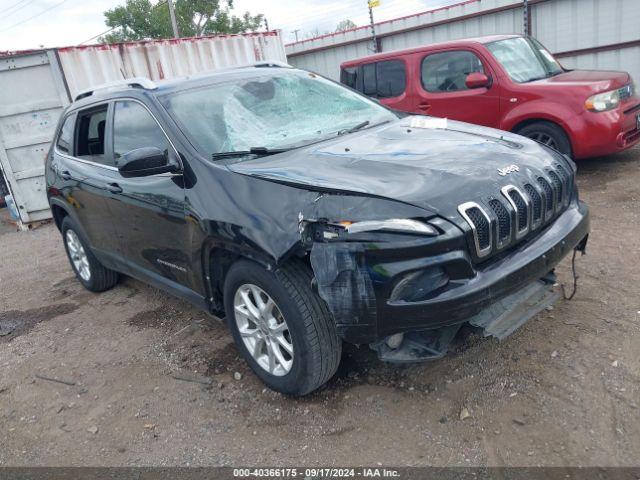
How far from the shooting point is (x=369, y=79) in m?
7.85

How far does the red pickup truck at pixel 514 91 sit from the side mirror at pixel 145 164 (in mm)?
4663

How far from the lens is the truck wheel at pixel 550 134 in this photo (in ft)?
20.5

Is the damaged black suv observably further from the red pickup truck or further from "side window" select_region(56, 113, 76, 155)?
the red pickup truck

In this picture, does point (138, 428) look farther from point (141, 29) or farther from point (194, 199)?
point (141, 29)

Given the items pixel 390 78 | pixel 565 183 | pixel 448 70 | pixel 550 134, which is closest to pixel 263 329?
pixel 565 183

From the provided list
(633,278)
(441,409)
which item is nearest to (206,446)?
(441,409)

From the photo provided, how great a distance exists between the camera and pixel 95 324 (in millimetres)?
4477

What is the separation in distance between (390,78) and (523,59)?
1743mm

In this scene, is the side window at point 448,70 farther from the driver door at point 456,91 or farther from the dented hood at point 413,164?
the dented hood at point 413,164

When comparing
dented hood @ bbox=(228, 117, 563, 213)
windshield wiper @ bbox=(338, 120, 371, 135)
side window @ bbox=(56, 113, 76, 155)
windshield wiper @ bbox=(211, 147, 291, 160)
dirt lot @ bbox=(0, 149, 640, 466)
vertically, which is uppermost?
side window @ bbox=(56, 113, 76, 155)

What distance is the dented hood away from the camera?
8.33 ft

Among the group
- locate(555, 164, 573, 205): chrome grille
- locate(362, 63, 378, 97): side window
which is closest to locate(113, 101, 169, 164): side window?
locate(555, 164, 573, 205): chrome grille

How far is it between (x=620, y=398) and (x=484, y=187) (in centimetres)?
124

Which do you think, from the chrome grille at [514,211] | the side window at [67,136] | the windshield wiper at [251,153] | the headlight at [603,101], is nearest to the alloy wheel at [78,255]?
the side window at [67,136]
